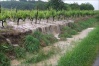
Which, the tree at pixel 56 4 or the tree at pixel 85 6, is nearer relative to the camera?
the tree at pixel 56 4

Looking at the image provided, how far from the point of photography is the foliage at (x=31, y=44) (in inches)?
555

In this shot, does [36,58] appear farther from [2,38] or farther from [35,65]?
[2,38]

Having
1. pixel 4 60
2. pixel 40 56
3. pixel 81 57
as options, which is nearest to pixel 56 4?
pixel 40 56

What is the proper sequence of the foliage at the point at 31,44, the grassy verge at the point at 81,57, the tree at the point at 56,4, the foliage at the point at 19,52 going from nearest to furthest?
the grassy verge at the point at 81,57, the foliage at the point at 19,52, the foliage at the point at 31,44, the tree at the point at 56,4

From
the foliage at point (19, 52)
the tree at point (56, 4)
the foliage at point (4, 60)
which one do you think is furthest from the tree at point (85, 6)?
the foliage at point (4, 60)

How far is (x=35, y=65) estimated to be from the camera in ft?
39.5

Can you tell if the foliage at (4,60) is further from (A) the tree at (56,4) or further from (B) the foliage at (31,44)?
(A) the tree at (56,4)

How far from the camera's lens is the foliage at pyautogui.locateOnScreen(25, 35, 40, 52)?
14.1 m

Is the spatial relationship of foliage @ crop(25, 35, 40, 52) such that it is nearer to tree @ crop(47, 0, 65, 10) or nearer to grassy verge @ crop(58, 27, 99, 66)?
grassy verge @ crop(58, 27, 99, 66)

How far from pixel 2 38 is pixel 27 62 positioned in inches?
81.2

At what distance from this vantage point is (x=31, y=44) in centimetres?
1445

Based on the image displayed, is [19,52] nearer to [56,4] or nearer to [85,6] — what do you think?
[56,4]

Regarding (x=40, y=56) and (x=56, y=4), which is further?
(x=56, y=4)

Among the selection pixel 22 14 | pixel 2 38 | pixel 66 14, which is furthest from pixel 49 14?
pixel 2 38
